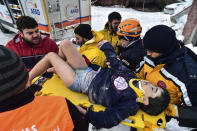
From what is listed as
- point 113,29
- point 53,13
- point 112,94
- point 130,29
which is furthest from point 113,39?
point 53,13

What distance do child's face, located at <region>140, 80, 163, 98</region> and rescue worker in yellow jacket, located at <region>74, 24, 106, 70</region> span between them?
0.80 m

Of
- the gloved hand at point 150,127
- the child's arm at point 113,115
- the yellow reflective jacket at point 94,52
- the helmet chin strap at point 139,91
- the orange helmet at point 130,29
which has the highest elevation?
the orange helmet at point 130,29

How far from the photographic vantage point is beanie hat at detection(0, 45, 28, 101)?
54 centimetres

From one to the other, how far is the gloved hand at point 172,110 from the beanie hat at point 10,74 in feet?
4.65

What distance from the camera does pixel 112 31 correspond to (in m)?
2.85

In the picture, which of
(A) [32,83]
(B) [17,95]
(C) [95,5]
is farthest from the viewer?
(C) [95,5]

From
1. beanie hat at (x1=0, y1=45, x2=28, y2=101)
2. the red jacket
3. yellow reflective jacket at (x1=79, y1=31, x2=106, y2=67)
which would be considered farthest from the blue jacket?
the red jacket

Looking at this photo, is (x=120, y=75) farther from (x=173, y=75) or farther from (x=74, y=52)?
(x=74, y=52)

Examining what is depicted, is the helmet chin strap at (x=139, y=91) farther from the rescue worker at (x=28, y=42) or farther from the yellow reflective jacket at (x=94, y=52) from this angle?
the rescue worker at (x=28, y=42)

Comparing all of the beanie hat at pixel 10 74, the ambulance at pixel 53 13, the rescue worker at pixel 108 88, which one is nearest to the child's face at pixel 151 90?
the rescue worker at pixel 108 88

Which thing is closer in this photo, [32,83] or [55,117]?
[55,117]

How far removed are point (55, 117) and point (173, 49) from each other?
1300 millimetres

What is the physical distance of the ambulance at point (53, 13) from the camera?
4078 mm

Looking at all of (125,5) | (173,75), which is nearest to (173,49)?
(173,75)
